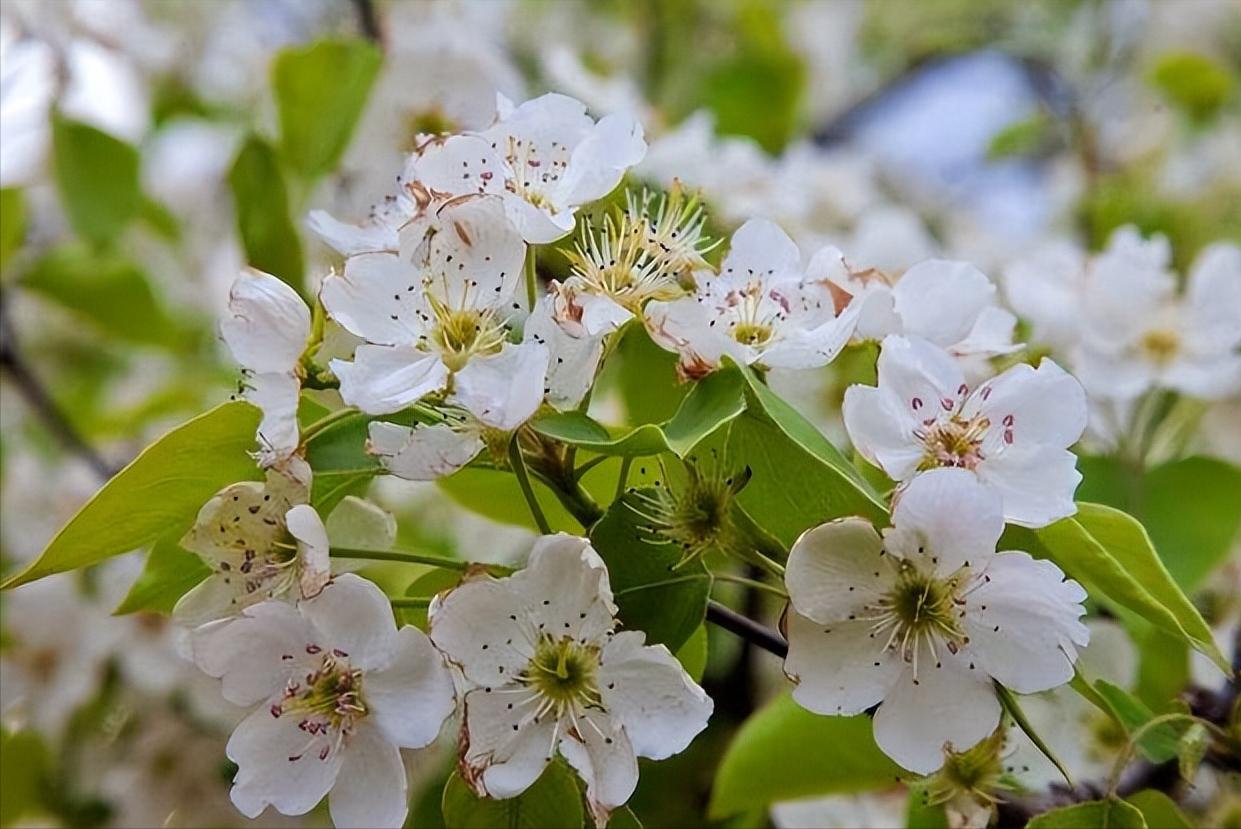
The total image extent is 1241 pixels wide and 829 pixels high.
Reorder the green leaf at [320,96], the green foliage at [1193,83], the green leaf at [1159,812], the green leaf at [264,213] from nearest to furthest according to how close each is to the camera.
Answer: the green leaf at [1159,812] → the green leaf at [264,213] → the green leaf at [320,96] → the green foliage at [1193,83]

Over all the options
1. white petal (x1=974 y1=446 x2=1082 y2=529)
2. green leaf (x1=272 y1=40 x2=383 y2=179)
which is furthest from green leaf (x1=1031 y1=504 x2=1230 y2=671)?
green leaf (x1=272 y1=40 x2=383 y2=179)

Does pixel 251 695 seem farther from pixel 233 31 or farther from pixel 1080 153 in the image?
pixel 233 31

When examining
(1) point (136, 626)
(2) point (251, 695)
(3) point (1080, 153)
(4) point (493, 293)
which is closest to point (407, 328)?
(4) point (493, 293)

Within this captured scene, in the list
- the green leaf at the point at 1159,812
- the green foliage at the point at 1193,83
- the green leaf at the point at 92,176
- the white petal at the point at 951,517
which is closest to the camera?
the white petal at the point at 951,517

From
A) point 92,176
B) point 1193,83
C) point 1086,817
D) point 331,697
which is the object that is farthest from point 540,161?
point 1193,83

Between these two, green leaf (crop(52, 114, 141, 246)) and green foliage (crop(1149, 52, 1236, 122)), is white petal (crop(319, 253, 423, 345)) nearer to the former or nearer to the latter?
green leaf (crop(52, 114, 141, 246))

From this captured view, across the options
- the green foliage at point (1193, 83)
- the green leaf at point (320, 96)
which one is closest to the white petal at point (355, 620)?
the green leaf at point (320, 96)

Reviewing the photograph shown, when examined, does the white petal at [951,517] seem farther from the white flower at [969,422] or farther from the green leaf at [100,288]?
the green leaf at [100,288]

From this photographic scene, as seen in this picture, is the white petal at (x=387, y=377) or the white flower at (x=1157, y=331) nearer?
the white petal at (x=387, y=377)
